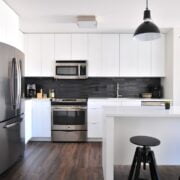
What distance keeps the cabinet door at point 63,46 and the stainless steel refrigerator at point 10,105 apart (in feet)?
5.06

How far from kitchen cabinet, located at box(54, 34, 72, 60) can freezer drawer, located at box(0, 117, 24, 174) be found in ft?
6.59

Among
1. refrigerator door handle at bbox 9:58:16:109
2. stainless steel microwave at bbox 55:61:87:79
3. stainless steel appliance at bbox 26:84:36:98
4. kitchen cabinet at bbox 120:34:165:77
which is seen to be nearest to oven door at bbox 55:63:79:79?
stainless steel microwave at bbox 55:61:87:79

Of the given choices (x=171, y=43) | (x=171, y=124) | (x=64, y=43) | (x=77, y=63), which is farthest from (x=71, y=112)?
(x=171, y=43)

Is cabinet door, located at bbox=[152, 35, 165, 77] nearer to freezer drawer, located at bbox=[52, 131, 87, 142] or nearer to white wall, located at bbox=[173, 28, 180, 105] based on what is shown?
white wall, located at bbox=[173, 28, 180, 105]

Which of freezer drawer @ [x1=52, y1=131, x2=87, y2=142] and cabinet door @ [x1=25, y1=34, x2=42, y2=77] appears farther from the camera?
cabinet door @ [x1=25, y1=34, x2=42, y2=77]

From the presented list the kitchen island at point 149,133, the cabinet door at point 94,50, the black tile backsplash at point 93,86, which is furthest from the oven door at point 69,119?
the kitchen island at point 149,133

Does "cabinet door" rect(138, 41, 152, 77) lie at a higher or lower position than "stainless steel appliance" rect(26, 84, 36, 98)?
higher

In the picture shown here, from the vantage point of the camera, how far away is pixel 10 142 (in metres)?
2.93

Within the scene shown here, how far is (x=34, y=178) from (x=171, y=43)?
12.4ft

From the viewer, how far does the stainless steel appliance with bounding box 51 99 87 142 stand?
4473mm

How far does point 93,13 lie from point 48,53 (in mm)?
1708

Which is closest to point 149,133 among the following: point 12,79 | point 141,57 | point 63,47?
point 12,79

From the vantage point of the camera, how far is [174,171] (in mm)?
2932

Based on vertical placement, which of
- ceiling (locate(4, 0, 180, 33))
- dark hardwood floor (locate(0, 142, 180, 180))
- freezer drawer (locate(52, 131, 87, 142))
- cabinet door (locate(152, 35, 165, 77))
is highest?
ceiling (locate(4, 0, 180, 33))
